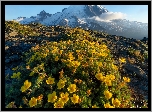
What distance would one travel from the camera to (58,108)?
5.83 meters

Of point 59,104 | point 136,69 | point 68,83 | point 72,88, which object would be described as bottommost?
point 59,104

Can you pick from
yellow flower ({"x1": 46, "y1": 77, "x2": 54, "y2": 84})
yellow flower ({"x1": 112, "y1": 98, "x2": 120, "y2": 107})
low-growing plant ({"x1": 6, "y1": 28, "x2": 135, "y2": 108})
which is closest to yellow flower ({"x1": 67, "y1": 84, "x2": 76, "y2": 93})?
low-growing plant ({"x1": 6, "y1": 28, "x2": 135, "y2": 108})

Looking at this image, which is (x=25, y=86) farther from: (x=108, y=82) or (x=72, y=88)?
(x=108, y=82)

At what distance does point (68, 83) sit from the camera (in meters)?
6.54

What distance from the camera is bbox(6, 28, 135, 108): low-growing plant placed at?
20.3 feet

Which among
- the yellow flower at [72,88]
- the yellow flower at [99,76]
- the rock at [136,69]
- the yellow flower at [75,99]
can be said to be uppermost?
the rock at [136,69]

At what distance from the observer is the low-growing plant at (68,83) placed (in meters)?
6.18

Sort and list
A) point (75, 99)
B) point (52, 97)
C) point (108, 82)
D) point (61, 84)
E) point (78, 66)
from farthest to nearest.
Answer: point (78, 66) < point (108, 82) < point (61, 84) < point (52, 97) < point (75, 99)

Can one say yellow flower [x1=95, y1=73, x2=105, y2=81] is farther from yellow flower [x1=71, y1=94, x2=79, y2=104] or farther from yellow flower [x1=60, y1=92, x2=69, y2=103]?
yellow flower [x1=60, y1=92, x2=69, y2=103]

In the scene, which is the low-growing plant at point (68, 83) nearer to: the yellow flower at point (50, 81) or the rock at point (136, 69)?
the yellow flower at point (50, 81)

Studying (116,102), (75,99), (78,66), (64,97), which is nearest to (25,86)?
(64,97)

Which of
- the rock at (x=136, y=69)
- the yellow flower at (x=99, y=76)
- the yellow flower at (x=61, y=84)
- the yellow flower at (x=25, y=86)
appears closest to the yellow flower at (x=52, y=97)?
the yellow flower at (x=61, y=84)

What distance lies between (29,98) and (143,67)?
437cm
